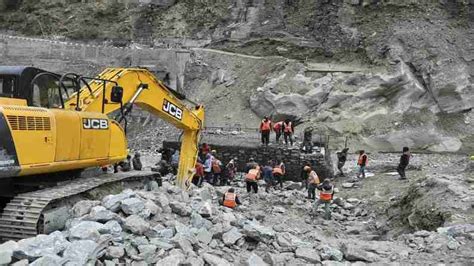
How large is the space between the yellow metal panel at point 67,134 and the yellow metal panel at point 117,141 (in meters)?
1.11

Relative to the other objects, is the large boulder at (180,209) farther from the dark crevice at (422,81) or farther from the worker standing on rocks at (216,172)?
the dark crevice at (422,81)

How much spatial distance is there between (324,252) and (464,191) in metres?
5.00

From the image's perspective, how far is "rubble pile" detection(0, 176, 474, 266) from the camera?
17.7ft

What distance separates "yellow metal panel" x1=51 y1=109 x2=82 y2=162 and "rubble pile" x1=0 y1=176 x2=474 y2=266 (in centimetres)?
80

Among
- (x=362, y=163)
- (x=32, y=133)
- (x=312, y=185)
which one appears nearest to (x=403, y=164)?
(x=362, y=163)

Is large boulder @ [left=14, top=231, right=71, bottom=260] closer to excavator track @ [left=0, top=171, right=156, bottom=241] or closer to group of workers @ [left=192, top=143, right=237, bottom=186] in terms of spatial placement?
excavator track @ [left=0, top=171, right=156, bottom=241]

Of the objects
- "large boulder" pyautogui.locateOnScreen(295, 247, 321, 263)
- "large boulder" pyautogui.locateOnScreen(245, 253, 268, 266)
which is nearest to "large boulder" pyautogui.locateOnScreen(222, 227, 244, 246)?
"large boulder" pyautogui.locateOnScreen(245, 253, 268, 266)

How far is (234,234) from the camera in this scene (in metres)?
7.09

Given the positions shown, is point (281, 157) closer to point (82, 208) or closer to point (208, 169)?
point (208, 169)

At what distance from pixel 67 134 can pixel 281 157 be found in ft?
37.1

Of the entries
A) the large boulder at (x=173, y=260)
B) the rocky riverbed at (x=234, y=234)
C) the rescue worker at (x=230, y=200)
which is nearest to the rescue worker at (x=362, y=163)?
the rocky riverbed at (x=234, y=234)

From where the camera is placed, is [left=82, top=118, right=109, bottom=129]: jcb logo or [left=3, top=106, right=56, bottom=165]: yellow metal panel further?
[left=82, top=118, right=109, bottom=129]: jcb logo

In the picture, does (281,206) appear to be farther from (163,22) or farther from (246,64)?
(163,22)

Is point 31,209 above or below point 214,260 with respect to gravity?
above
